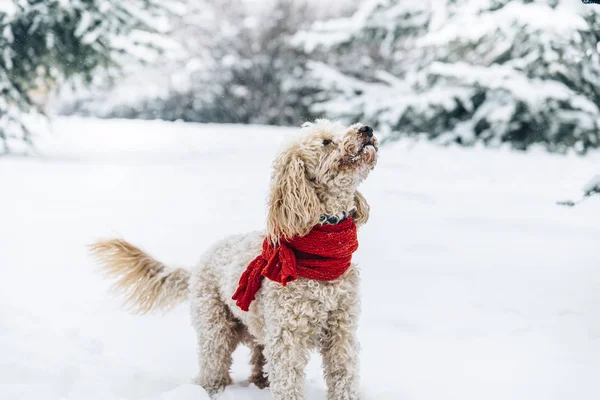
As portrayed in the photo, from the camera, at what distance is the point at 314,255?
272 centimetres

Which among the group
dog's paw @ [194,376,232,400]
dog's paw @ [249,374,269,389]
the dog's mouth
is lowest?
dog's paw @ [249,374,269,389]

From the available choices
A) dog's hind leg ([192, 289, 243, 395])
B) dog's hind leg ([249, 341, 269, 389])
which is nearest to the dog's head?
dog's hind leg ([192, 289, 243, 395])

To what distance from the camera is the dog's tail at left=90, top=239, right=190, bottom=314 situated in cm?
351

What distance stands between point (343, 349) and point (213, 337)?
72cm

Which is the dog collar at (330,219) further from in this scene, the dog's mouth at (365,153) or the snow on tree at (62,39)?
the snow on tree at (62,39)

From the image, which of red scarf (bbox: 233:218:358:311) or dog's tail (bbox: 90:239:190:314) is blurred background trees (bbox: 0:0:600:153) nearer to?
dog's tail (bbox: 90:239:190:314)

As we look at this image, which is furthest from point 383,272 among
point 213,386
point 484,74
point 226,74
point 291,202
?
point 226,74

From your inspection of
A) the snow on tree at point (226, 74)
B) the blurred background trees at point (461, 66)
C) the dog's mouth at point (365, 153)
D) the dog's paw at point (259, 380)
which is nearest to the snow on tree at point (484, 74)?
the blurred background trees at point (461, 66)

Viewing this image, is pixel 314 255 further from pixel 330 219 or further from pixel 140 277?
pixel 140 277

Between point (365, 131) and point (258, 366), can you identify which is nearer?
point (365, 131)

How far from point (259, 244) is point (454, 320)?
1853mm

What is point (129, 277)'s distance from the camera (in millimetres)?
3520

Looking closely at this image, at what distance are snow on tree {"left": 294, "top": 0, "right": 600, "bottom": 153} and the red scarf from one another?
5.58 metres

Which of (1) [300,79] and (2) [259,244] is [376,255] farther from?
(1) [300,79]
